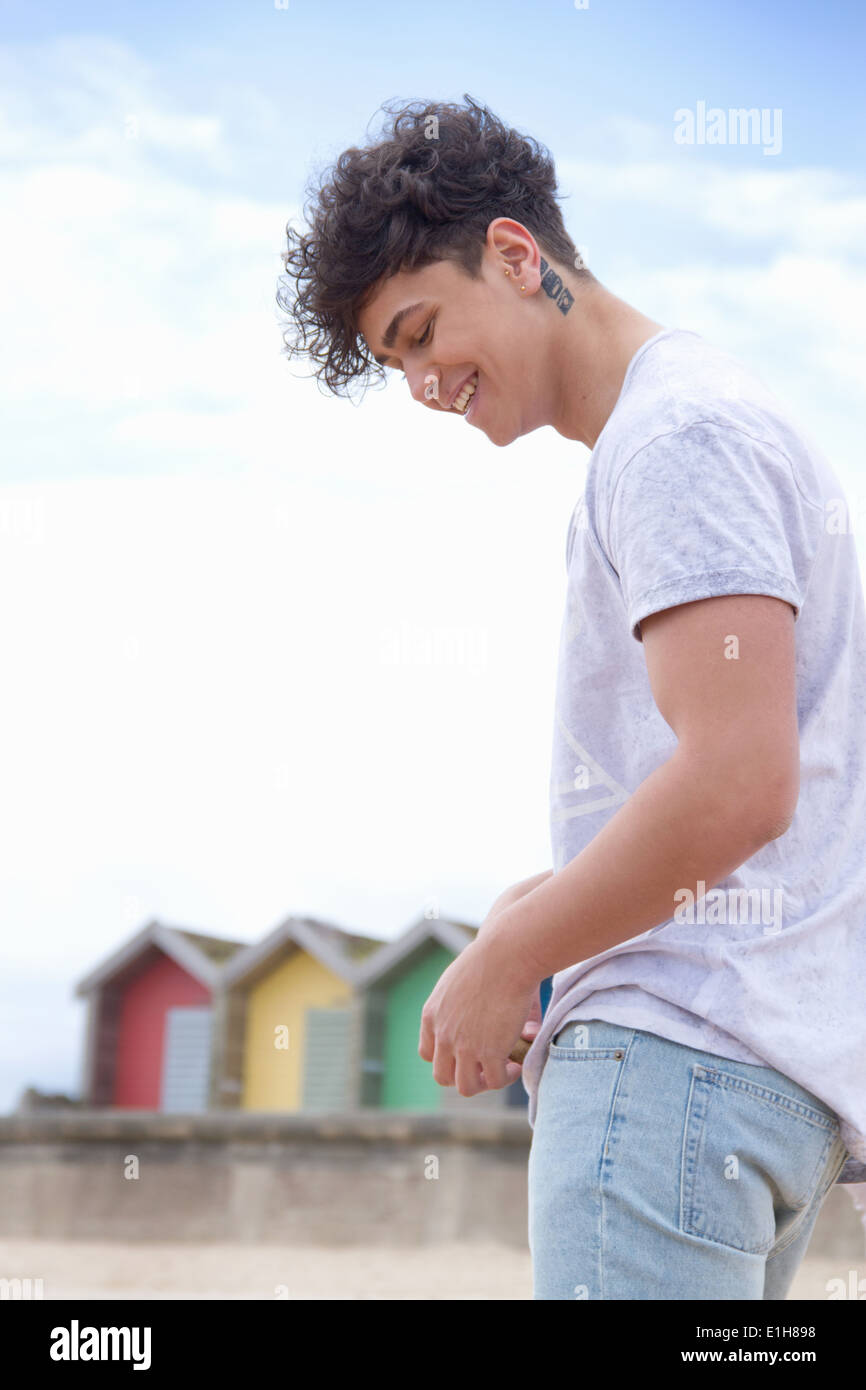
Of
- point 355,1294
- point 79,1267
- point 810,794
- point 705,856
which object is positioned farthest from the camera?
point 79,1267

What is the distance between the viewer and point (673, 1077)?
1.31 m

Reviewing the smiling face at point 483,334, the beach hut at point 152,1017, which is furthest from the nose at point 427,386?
the beach hut at point 152,1017

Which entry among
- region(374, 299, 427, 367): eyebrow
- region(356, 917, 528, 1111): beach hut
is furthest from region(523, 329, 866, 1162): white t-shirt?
region(356, 917, 528, 1111): beach hut

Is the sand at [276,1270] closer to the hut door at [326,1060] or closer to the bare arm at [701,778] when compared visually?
the bare arm at [701,778]

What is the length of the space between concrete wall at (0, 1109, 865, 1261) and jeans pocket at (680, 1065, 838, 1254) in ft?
24.4

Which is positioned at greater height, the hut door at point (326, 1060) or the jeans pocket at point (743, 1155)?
the hut door at point (326, 1060)

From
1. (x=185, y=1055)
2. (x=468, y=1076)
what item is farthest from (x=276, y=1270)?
(x=185, y=1055)

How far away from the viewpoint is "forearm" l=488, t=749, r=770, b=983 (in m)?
1.29

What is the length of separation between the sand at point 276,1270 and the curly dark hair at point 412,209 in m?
6.93

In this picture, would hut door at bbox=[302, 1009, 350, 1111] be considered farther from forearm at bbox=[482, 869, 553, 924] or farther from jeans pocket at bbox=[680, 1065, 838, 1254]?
jeans pocket at bbox=[680, 1065, 838, 1254]

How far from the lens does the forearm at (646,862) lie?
129cm
